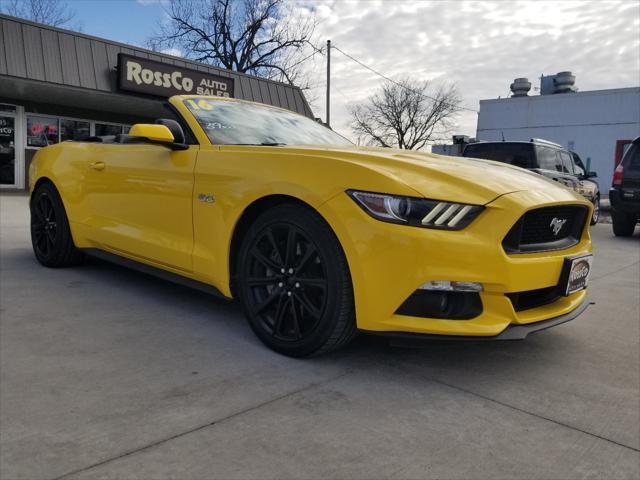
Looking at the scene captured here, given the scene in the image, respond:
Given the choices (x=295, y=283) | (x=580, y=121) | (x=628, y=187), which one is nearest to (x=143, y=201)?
(x=295, y=283)

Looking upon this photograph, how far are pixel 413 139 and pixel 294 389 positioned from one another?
4438 cm

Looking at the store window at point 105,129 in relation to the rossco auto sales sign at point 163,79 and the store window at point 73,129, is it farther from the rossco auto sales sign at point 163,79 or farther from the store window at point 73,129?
the rossco auto sales sign at point 163,79

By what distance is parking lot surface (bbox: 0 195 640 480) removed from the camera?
6.13 ft

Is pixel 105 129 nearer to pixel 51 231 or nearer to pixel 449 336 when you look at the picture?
pixel 51 231

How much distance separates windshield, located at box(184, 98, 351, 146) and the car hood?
70 cm

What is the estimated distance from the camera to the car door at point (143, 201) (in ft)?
10.9

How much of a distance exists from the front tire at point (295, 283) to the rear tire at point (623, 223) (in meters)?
8.48

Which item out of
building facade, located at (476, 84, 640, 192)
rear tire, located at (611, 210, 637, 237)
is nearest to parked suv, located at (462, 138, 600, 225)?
rear tire, located at (611, 210, 637, 237)

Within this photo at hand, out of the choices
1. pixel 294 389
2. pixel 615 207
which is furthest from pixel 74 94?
pixel 294 389

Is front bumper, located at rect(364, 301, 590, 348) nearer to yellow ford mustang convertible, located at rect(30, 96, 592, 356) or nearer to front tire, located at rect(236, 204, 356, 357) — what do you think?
yellow ford mustang convertible, located at rect(30, 96, 592, 356)

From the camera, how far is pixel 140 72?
13.8 meters

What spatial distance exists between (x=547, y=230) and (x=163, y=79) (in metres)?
13.5

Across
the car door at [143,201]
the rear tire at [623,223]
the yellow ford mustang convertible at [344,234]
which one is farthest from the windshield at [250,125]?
the rear tire at [623,223]

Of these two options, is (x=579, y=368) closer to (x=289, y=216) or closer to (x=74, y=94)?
(x=289, y=216)
